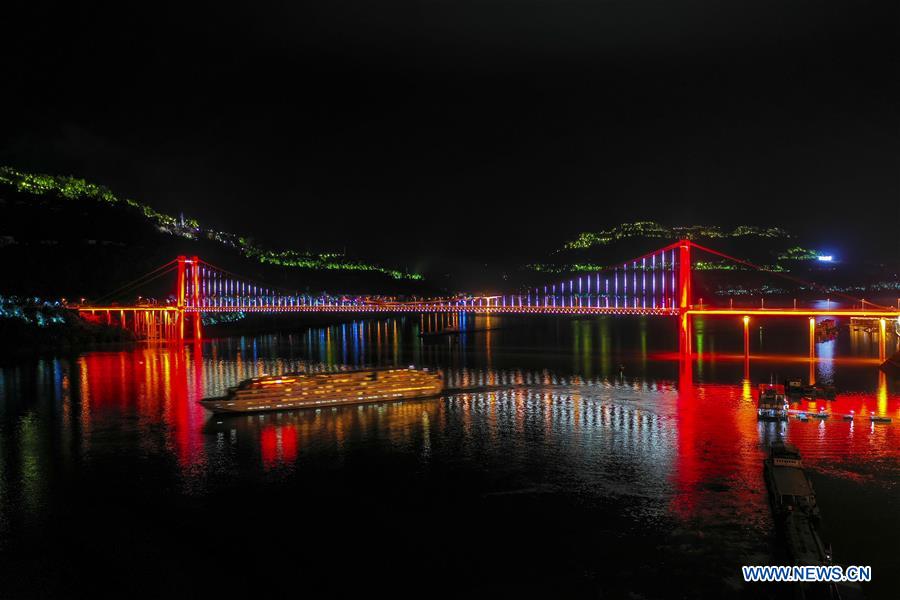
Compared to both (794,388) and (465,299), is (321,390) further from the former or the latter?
(465,299)

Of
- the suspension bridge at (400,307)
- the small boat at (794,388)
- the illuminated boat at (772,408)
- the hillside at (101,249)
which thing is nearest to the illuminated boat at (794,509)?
the illuminated boat at (772,408)

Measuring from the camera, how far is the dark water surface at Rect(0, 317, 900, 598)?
7.50 metres

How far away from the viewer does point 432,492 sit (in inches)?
395

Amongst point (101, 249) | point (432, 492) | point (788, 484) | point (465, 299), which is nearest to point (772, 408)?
point (788, 484)

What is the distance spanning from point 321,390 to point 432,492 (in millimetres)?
6829

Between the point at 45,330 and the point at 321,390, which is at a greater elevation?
the point at 45,330

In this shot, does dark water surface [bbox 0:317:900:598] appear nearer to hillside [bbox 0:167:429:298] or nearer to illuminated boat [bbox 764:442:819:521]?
illuminated boat [bbox 764:442:819:521]

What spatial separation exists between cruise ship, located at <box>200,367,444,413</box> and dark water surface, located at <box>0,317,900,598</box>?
16.0 inches

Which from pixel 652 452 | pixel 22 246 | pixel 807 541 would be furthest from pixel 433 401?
pixel 22 246

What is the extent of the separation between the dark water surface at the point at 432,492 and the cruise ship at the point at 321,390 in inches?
16.0

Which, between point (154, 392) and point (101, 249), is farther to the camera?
point (101, 249)

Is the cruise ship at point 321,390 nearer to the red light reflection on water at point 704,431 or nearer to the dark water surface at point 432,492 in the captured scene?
the dark water surface at point 432,492

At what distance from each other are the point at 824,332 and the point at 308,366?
78.6ft

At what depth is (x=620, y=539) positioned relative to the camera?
823cm
